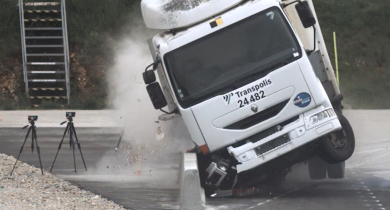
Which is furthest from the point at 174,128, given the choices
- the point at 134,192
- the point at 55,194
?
the point at 55,194

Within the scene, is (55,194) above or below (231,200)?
above

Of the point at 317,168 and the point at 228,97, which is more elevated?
the point at 228,97

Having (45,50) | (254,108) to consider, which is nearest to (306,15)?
(254,108)

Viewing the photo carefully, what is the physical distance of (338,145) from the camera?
40.4 ft

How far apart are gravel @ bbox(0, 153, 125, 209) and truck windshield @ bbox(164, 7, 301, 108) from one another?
1.99 m

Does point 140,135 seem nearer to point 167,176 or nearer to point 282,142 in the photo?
point 167,176

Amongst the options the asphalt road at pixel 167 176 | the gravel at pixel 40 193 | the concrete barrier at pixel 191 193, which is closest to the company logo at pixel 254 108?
the asphalt road at pixel 167 176

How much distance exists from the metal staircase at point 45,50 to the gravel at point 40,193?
39.0ft

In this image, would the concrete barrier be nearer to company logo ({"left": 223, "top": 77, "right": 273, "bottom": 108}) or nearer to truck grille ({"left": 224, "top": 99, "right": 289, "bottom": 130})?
truck grille ({"left": 224, "top": 99, "right": 289, "bottom": 130})

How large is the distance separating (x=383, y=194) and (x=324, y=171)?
5.07 ft

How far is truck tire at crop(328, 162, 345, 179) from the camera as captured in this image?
1327 centimetres

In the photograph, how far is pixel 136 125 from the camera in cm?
1733

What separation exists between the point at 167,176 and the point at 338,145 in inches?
141

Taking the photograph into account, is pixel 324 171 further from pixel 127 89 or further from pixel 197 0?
pixel 127 89
